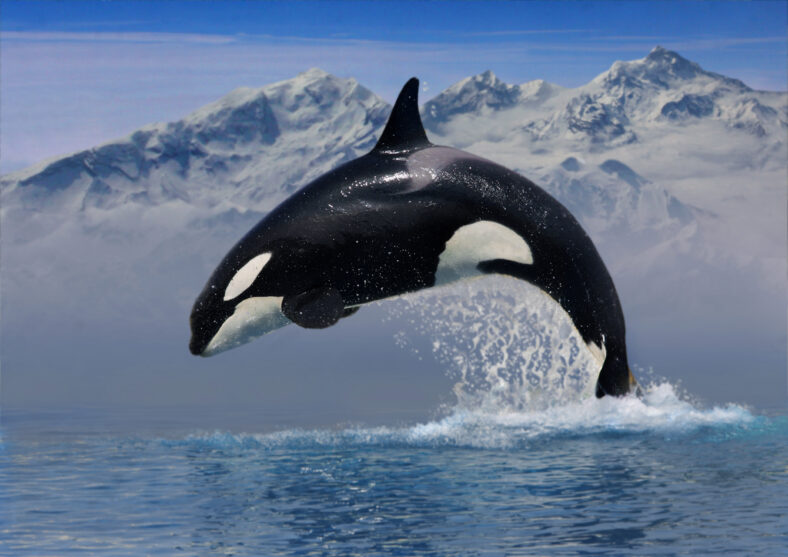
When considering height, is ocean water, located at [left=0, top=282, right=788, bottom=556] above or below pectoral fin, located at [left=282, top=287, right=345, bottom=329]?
below

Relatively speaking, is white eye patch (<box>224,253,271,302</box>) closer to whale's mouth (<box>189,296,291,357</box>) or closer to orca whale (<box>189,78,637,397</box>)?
orca whale (<box>189,78,637,397</box>)

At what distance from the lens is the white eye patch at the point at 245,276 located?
12391 mm

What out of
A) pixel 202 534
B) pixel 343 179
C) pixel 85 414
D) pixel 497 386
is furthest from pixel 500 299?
pixel 85 414

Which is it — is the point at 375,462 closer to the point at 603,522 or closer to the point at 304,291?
the point at 304,291

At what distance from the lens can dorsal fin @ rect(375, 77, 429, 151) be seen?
12500 millimetres

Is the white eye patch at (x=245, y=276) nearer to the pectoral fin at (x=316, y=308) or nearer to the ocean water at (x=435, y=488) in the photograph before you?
the pectoral fin at (x=316, y=308)

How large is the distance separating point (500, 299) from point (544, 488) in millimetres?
4379

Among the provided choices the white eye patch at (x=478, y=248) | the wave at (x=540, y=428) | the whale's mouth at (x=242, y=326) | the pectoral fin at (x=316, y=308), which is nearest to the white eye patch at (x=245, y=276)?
the whale's mouth at (x=242, y=326)

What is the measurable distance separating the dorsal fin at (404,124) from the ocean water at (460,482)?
243cm

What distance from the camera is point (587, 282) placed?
12.5 meters

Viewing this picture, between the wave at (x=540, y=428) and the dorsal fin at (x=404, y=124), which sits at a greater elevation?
the dorsal fin at (x=404, y=124)

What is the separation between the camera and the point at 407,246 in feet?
39.7

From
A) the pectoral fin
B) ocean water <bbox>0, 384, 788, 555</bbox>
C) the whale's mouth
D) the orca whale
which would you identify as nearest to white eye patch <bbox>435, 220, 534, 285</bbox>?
the orca whale

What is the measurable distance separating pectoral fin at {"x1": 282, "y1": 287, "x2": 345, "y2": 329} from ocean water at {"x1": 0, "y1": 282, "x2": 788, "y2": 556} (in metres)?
1.99
